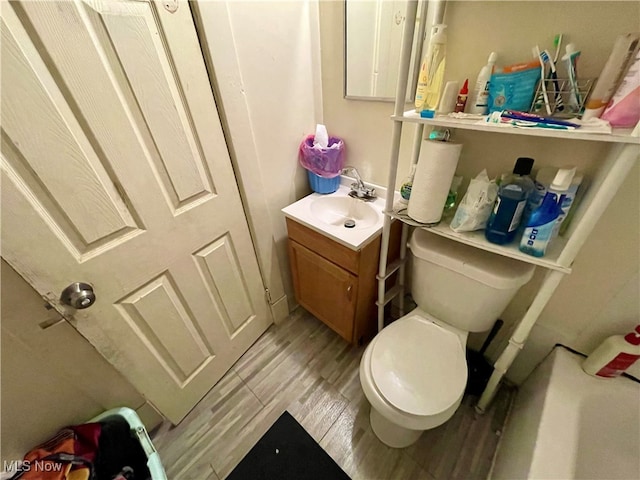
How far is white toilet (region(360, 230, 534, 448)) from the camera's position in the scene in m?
0.80

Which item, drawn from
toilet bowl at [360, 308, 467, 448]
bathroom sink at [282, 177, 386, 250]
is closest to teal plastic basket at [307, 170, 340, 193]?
bathroom sink at [282, 177, 386, 250]

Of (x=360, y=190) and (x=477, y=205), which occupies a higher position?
(x=477, y=205)

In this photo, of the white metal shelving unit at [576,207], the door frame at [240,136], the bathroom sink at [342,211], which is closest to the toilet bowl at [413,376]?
the white metal shelving unit at [576,207]

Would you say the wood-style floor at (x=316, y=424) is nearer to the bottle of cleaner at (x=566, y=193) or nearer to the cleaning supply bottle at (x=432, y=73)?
the bottle of cleaner at (x=566, y=193)

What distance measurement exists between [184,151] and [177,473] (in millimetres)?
1307

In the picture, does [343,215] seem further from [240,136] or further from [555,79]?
[555,79]

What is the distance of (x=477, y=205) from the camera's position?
0.75m

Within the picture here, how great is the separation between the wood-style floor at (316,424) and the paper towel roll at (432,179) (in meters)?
0.95

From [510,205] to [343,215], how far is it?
2.40ft

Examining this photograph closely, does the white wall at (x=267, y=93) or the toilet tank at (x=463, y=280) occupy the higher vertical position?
the white wall at (x=267, y=93)

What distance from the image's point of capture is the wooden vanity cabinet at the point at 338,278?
1.05 m

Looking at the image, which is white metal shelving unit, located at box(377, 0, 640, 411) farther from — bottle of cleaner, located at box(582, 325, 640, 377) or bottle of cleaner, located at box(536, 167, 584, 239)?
bottle of cleaner, located at box(582, 325, 640, 377)

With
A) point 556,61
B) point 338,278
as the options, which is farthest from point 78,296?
point 556,61

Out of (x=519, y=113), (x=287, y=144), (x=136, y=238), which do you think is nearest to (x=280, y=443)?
(x=136, y=238)
